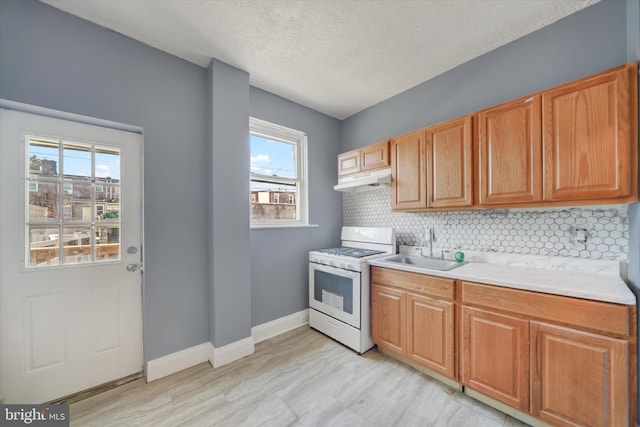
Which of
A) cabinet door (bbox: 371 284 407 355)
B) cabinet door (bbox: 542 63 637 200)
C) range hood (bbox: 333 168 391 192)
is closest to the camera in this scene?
cabinet door (bbox: 542 63 637 200)

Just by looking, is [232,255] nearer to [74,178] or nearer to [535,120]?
[74,178]

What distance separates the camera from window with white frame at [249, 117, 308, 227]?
9.11ft

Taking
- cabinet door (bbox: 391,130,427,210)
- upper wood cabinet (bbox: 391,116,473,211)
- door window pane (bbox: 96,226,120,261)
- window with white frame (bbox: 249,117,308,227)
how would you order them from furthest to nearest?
window with white frame (bbox: 249,117,308,227) < cabinet door (bbox: 391,130,427,210) < upper wood cabinet (bbox: 391,116,473,211) < door window pane (bbox: 96,226,120,261)

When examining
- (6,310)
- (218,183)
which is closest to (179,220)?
(218,183)

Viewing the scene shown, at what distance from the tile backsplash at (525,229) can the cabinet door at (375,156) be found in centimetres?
38

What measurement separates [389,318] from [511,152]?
5.60 feet

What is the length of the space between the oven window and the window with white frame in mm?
801

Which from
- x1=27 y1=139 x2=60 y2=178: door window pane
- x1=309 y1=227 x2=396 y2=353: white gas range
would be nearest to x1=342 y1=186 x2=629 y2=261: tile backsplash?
x1=309 y1=227 x2=396 y2=353: white gas range

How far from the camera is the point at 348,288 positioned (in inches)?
94.3

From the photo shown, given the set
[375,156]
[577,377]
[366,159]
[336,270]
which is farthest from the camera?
[366,159]

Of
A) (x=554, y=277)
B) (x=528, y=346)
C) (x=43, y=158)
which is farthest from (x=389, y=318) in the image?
(x=43, y=158)

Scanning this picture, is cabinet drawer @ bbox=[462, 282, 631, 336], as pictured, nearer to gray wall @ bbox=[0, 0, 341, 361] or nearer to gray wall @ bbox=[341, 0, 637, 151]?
gray wall @ bbox=[341, 0, 637, 151]

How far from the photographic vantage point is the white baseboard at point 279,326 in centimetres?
258

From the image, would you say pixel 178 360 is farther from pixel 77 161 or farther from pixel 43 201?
pixel 77 161
